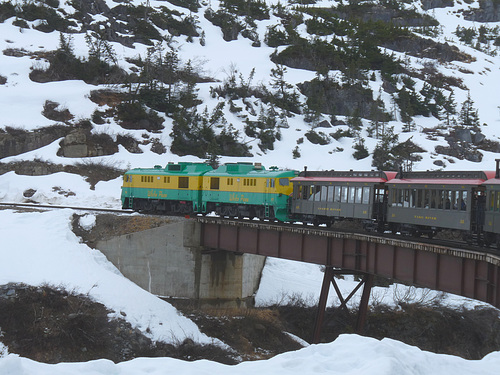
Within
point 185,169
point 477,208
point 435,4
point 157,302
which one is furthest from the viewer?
point 435,4

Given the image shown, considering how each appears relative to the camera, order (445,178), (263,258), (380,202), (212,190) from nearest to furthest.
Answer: (445,178)
(380,202)
(212,190)
(263,258)

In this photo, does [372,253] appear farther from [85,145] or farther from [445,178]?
[85,145]

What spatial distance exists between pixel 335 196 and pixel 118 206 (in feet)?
76.2

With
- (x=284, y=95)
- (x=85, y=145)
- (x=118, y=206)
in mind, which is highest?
(x=284, y=95)

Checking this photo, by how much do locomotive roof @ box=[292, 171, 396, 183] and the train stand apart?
0.06 metres

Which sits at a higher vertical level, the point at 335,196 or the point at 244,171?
the point at 244,171

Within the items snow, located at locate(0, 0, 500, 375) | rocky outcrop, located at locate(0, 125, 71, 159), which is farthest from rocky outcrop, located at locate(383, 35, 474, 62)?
rocky outcrop, located at locate(0, 125, 71, 159)

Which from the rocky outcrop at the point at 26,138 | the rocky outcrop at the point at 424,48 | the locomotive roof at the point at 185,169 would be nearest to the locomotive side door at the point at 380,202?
the locomotive roof at the point at 185,169

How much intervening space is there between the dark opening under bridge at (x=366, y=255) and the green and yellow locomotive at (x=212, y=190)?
2.04 m

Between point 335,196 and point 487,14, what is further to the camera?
point 487,14

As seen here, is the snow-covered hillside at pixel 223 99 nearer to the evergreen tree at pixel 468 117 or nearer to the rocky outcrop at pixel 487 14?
the evergreen tree at pixel 468 117

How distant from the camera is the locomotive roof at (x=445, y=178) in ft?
76.3

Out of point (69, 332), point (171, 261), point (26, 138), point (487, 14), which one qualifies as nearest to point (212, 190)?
point (171, 261)

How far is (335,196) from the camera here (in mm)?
30094
